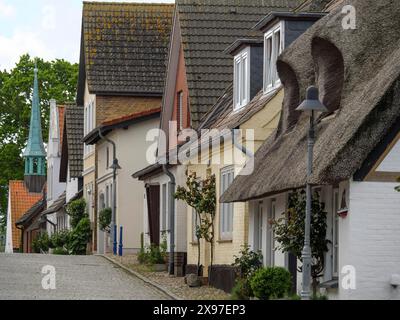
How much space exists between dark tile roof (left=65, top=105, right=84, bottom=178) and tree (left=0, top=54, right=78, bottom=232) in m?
21.7

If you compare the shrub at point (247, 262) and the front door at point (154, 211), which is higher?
the front door at point (154, 211)

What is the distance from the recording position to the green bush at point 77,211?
2156 inches

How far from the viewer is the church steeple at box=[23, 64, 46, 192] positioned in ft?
263

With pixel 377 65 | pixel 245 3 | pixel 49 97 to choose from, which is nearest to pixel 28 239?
pixel 49 97

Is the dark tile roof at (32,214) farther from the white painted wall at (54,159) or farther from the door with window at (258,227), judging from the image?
the door with window at (258,227)

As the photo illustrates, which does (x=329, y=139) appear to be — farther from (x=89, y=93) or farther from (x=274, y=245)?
(x=89, y=93)

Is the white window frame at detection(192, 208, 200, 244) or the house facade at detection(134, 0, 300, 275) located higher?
the house facade at detection(134, 0, 300, 275)

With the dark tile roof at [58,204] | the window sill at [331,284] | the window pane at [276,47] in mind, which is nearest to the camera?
the window sill at [331,284]

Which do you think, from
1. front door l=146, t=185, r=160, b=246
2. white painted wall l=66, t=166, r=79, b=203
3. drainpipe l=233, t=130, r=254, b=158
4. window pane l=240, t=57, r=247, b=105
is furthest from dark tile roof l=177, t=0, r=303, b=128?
white painted wall l=66, t=166, r=79, b=203

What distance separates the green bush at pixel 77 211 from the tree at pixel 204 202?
80.6 feet

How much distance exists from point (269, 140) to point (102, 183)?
26349mm

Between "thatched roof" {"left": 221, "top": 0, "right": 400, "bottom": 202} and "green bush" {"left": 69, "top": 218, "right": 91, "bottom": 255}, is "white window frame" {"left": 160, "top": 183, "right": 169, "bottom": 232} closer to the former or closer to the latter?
"thatched roof" {"left": 221, "top": 0, "right": 400, "bottom": 202}

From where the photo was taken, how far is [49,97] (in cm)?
8406

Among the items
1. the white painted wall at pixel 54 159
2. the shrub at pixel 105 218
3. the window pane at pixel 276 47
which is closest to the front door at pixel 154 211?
the shrub at pixel 105 218
